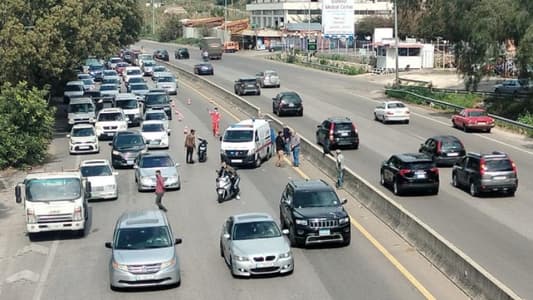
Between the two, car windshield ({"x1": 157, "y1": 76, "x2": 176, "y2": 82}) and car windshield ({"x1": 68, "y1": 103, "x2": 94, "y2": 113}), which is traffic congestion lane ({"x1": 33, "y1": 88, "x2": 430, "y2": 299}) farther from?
car windshield ({"x1": 157, "y1": 76, "x2": 176, "y2": 82})

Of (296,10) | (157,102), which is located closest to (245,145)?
(157,102)

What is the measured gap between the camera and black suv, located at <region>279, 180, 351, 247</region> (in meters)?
23.2

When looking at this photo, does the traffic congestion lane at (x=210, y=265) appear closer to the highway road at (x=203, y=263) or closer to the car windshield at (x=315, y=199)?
the highway road at (x=203, y=263)

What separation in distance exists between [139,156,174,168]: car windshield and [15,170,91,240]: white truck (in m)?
7.90

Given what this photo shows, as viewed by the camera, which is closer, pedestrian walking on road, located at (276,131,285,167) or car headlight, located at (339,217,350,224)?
car headlight, located at (339,217,350,224)

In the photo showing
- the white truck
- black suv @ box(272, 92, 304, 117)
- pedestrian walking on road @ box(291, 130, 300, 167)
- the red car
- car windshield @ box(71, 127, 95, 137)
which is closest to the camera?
the white truck

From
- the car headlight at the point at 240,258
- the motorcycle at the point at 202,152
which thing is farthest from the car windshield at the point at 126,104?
the car headlight at the point at 240,258

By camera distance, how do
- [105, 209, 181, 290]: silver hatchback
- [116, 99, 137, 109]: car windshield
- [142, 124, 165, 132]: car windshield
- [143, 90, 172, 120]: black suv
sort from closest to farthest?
[105, 209, 181, 290]: silver hatchback < [142, 124, 165, 132]: car windshield < [116, 99, 137, 109]: car windshield < [143, 90, 172, 120]: black suv

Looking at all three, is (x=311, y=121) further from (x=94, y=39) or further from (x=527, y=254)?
(x=527, y=254)

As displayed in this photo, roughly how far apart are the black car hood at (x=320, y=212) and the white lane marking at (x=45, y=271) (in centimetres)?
686

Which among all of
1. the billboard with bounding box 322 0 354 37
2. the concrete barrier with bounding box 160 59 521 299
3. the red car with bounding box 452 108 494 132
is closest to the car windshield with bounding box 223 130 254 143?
the concrete barrier with bounding box 160 59 521 299

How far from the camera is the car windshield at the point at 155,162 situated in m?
34.1

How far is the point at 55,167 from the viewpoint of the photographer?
41.1m

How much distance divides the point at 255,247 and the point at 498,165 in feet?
44.1
